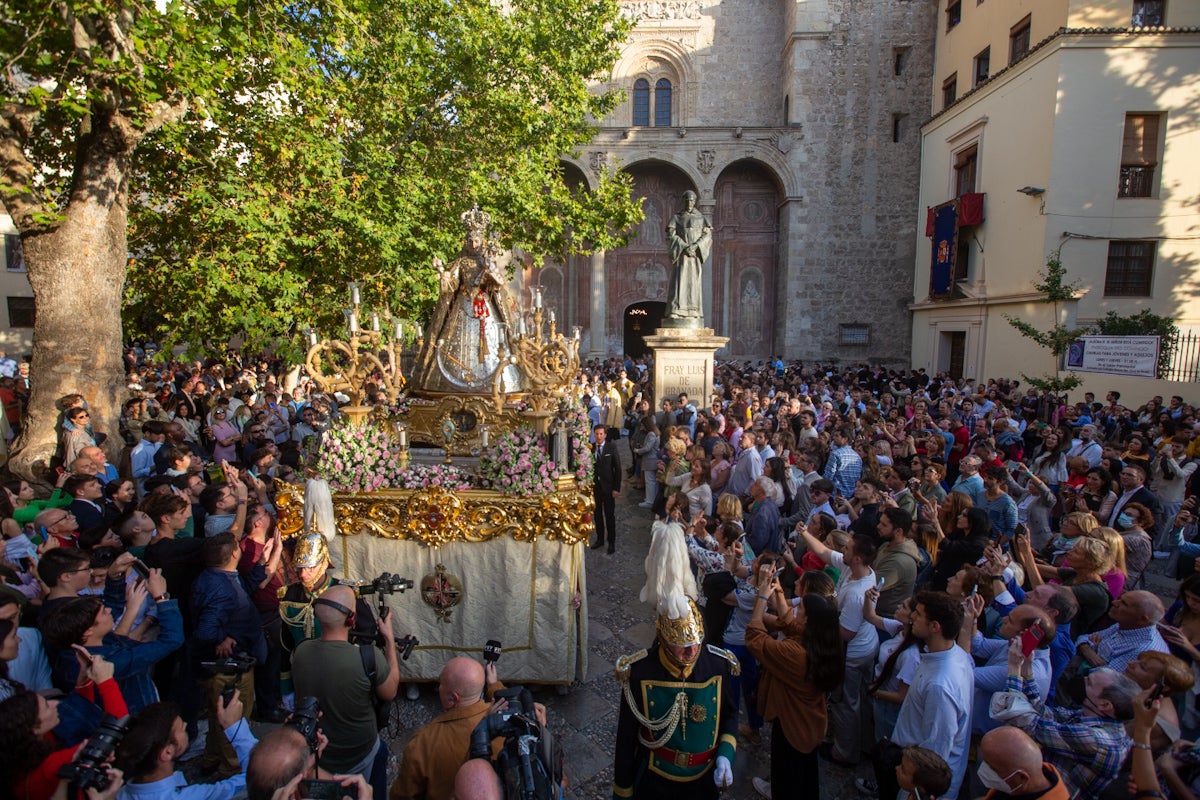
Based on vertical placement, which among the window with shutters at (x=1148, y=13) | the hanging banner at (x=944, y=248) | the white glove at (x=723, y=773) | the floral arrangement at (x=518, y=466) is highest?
the window with shutters at (x=1148, y=13)

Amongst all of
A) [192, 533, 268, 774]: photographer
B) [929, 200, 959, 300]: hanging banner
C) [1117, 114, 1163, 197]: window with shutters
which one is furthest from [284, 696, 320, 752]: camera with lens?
[929, 200, 959, 300]: hanging banner

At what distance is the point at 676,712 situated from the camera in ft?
10.9

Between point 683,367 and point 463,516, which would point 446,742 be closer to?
point 463,516

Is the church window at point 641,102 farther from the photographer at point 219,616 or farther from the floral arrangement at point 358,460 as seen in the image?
the photographer at point 219,616

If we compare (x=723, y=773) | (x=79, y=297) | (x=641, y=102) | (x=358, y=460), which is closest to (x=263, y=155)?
(x=79, y=297)

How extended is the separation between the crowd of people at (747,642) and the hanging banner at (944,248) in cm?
1664

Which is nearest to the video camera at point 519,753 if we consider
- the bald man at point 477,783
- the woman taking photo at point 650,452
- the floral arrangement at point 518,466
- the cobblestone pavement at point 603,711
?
the bald man at point 477,783

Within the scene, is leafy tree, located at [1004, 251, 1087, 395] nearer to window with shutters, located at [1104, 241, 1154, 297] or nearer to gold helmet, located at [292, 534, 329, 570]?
window with shutters, located at [1104, 241, 1154, 297]

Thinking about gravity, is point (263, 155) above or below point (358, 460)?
above

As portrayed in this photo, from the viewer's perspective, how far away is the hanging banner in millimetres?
22094

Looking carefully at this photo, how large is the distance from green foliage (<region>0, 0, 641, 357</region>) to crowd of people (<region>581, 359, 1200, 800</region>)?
7597 millimetres

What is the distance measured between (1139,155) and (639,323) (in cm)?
1818

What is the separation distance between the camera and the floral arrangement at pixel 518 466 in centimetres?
555

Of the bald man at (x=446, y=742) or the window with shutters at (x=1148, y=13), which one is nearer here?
the bald man at (x=446, y=742)
